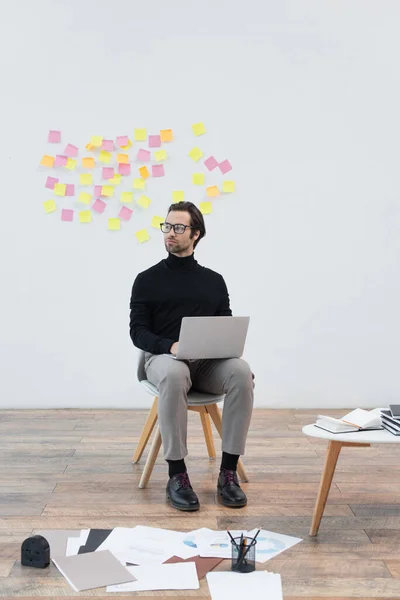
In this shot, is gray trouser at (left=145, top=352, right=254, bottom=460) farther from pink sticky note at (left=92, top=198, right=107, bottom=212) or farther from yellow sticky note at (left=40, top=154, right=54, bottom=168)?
yellow sticky note at (left=40, top=154, right=54, bottom=168)

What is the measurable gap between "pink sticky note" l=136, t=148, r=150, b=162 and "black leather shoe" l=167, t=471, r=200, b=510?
2.10 meters

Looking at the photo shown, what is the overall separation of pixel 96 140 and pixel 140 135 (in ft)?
0.77

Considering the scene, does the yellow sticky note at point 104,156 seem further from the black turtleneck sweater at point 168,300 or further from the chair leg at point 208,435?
the chair leg at point 208,435

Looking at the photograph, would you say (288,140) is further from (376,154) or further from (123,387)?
(123,387)

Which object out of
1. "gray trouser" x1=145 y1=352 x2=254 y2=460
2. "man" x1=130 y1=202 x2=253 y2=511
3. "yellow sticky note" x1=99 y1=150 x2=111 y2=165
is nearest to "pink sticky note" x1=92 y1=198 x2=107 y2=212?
"yellow sticky note" x1=99 y1=150 x2=111 y2=165

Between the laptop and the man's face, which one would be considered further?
the man's face

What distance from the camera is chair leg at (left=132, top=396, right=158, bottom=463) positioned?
126 inches

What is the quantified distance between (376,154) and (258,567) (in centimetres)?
279

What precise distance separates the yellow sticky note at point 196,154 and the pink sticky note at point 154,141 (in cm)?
18

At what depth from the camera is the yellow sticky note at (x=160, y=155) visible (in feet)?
14.5

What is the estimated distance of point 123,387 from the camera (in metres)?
4.54

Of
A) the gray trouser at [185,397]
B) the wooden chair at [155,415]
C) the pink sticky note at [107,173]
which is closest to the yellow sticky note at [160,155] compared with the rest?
the pink sticky note at [107,173]

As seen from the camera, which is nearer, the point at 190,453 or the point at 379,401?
the point at 190,453

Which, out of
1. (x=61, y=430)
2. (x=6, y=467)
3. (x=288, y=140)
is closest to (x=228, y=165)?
(x=288, y=140)
